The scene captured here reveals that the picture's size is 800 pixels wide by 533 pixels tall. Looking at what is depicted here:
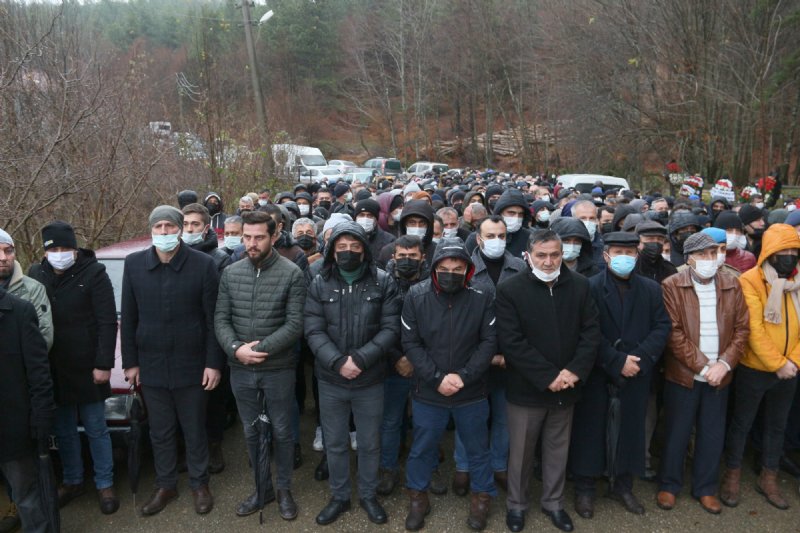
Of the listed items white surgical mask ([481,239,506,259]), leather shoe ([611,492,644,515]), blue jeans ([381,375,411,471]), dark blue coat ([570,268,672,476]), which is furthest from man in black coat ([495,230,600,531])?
blue jeans ([381,375,411,471])

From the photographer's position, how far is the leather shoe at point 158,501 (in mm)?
4074

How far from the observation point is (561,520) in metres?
3.91

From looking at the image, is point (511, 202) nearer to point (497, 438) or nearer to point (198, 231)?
point (497, 438)

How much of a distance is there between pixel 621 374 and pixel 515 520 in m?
1.28

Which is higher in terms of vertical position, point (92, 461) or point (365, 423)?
point (365, 423)

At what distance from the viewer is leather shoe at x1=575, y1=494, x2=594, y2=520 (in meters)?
4.02

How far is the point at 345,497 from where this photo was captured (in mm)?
4074

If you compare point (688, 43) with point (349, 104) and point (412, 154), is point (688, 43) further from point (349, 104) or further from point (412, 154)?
point (349, 104)

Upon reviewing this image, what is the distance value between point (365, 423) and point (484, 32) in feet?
129

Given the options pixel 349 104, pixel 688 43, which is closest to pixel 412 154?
pixel 349 104

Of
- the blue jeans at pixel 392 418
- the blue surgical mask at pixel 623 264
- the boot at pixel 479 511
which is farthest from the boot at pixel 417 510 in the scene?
the blue surgical mask at pixel 623 264

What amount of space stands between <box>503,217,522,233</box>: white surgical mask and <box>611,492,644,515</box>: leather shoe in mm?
2533

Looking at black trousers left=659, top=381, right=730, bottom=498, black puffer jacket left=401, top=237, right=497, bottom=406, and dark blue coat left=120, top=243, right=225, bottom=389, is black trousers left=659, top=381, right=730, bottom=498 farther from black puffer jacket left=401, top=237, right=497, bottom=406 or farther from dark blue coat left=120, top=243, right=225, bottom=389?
dark blue coat left=120, top=243, right=225, bottom=389

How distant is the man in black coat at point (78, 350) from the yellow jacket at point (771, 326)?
15.7ft
